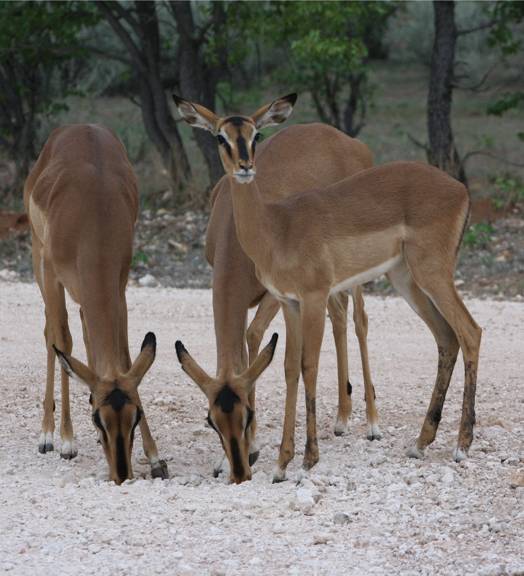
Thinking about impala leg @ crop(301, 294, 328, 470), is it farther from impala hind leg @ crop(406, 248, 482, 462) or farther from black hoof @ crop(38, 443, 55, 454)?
black hoof @ crop(38, 443, 55, 454)

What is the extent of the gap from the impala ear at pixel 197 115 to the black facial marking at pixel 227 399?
1.60 metres

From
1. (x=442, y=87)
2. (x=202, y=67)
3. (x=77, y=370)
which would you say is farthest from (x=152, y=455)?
(x=202, y=67)

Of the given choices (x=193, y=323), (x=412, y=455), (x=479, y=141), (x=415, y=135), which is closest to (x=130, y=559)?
(x=412, y=455)

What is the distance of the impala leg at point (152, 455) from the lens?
809 centimetres

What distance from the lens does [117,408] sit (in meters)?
7.46

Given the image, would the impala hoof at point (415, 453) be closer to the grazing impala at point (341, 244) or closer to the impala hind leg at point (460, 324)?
the grazing impala at point (341, 244)

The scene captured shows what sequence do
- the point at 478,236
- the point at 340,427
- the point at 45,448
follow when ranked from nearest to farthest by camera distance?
the point at 45,448, the point at 340,427, the point at 478,236

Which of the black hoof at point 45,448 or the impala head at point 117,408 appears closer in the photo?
the impala head at point 117,408

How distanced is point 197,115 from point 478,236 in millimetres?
10311

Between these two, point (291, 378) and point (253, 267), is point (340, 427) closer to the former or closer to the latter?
point (291, 378)

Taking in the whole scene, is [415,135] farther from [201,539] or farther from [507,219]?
[201,539]

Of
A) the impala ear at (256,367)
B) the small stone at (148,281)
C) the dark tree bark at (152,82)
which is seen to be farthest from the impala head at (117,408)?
the dark tree bark at (152,82)

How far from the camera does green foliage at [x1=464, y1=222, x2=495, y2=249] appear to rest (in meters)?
17.3

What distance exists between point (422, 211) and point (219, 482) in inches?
84.7
